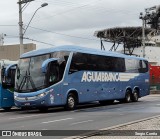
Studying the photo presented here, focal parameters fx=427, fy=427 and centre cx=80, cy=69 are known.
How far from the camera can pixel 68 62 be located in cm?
2281

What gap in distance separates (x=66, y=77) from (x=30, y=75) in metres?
1.95

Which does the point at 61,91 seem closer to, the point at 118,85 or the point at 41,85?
the point at 41,85

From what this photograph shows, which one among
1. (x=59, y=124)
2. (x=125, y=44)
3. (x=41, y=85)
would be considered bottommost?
(x=59, y=124)

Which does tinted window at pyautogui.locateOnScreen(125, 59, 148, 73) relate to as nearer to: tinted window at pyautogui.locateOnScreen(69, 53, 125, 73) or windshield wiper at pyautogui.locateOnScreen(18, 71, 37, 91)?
tinted window at pyautogui.locateOnScreen(69, 53, 125, 73)

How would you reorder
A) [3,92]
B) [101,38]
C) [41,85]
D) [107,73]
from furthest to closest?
1. [101,38]
2. [107,73]
3. [3,92]
4. [41,85]

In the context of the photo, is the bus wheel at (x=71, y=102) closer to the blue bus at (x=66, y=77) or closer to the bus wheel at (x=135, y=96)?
the blue bus at (x=66, y=77)

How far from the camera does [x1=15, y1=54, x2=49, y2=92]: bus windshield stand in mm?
21719

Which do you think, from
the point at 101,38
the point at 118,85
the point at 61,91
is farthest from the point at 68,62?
the point at 101,38

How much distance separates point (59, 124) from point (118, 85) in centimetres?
1360

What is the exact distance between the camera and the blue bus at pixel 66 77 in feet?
71.3

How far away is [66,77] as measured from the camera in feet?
74.5

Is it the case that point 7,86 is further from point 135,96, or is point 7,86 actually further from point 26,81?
point 135,96

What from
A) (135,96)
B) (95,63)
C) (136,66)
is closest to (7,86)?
(95,63)

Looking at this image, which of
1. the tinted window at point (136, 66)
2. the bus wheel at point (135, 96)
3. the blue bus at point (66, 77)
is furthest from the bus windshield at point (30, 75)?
the bus wheel at point (135, 96)
